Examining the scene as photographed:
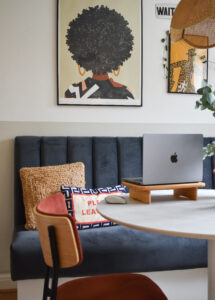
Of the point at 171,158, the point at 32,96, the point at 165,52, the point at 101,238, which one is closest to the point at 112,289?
the point at 171,158

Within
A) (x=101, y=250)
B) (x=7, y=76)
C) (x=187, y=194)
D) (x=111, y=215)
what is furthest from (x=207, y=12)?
(x=7, y=76)

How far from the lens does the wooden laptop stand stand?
1450 mm

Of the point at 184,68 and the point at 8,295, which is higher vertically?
the point at 184,68

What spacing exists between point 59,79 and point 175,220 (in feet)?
5.91

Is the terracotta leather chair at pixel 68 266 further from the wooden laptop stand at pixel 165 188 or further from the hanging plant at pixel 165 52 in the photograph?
the hanging plant at pixel 165 52

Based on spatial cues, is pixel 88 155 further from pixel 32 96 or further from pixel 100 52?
pixel 100 52

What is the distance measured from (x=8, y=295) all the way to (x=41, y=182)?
92 centimetres

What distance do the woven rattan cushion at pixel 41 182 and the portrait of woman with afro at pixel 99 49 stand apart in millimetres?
685

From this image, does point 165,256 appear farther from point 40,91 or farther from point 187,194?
point 40,91

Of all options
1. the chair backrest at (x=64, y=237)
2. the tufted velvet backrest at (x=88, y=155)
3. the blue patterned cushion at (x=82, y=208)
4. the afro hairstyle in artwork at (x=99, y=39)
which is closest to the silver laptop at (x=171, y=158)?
the chair backrest at (x=64, y=237)

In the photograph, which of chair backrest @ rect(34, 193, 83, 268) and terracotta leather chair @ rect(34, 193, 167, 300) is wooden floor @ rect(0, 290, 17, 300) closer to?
terracotta leather chair @ rect(34, 193, 167, 300)

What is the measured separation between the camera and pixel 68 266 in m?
0.98

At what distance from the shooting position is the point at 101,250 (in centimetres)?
188

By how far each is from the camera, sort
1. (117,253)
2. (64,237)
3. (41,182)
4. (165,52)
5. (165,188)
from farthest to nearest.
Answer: (165,52), (41,182), (117,253), (165,188), (64,237)
